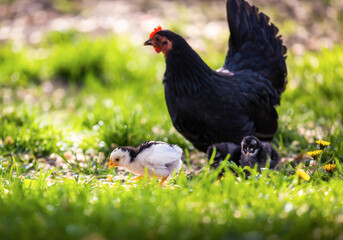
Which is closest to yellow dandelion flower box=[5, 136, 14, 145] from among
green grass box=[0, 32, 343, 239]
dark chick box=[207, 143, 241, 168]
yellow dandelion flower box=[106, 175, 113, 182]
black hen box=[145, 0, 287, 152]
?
green grass box=[0, 32, 343, 239]

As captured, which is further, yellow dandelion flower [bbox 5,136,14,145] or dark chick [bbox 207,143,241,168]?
yellow dandelion flower [bbox 5,136,14,145]

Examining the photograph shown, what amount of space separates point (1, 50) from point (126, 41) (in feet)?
6.47

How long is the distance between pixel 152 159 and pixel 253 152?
81cm

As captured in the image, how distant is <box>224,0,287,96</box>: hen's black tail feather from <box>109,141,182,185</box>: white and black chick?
1.20m

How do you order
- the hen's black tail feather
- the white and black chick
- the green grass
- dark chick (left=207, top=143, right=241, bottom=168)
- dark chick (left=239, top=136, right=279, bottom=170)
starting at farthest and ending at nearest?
the hen's black tail feather
dark chick (left=207, top=143, right=241, bottom=168)
dark chick (left=239, top=136, right=279, bottom=170)
the white and black chick
the green grass

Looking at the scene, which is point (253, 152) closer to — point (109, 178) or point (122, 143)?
point (109, 178)

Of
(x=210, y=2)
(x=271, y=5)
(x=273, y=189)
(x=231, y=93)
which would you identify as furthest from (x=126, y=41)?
(x=273, y=189)

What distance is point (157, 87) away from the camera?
250 inches

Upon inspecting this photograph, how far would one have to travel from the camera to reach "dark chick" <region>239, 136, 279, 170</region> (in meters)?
3.63

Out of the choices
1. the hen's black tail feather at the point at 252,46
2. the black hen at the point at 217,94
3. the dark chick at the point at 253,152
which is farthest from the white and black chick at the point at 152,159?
the hen's black tail feather at the point at 252,46

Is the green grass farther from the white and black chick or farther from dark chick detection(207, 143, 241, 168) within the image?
dark chick detection(207, 143, 241, 168)

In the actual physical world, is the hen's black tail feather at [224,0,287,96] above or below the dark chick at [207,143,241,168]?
above

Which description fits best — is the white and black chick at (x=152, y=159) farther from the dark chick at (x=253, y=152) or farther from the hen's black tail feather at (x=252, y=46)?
the hen's black tail feather at (x=252, y=46)

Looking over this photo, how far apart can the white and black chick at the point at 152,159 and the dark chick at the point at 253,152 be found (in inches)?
20.6
